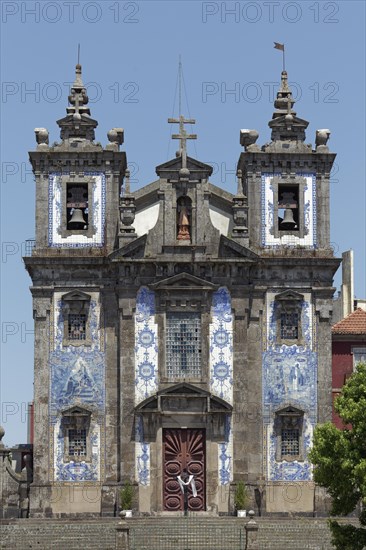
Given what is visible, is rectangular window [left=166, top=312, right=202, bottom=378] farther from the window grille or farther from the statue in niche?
the window grille

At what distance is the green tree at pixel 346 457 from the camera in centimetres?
4766

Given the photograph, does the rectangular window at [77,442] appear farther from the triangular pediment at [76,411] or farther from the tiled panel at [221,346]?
the tiled panel at [221,346]

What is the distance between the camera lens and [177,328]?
59.3 meters

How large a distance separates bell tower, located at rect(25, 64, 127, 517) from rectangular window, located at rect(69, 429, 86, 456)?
34 mm

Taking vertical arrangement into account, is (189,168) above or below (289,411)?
above

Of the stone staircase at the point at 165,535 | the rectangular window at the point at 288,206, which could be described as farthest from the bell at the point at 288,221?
the stone staircase at the point at 165,535

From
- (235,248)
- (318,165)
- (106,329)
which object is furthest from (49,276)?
(318,165)

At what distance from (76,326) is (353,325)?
1152 centimetres

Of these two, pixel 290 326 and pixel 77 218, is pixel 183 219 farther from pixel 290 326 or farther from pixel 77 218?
pixel 290 326

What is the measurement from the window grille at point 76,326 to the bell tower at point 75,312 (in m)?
0.03

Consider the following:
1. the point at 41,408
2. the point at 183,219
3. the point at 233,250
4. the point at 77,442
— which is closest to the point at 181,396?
the point at 77,442

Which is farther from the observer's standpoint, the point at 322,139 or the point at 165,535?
the point at 322,139

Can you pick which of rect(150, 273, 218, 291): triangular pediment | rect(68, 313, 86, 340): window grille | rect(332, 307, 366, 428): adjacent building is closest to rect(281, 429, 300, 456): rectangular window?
rect(150, 273, 218, 291): triangular pediment

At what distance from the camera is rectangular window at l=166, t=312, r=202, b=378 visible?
2325 inches
